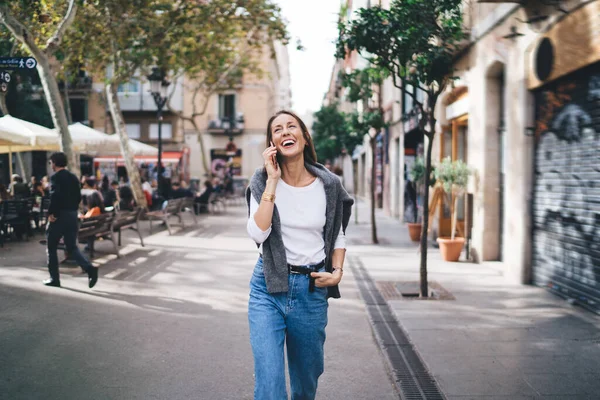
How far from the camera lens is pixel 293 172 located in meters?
3.03

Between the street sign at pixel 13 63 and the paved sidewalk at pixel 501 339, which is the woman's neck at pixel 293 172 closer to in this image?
the paved sidewalk at pixel 501 339

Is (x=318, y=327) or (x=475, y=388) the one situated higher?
(x=318, y=327)

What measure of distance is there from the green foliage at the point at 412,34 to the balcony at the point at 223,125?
39.5 m

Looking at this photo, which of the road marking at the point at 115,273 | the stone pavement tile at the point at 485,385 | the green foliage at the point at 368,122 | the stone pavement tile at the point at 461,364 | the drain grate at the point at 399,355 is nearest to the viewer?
the stone pavement tile at the point at 485,385

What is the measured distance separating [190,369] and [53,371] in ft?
3.50

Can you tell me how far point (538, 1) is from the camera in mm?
7703

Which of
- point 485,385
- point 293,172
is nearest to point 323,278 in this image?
point 293,172

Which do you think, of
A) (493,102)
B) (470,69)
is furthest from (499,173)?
(470,69)

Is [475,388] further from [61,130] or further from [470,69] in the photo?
[61,130]

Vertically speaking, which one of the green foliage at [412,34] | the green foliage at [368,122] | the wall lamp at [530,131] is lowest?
the wall lamp at [530,131]

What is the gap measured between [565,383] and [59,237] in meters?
6.44

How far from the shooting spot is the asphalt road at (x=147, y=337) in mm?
4348

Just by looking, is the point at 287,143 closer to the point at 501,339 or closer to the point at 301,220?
the point at 301,220

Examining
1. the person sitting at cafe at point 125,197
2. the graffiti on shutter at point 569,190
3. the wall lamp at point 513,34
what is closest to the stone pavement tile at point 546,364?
the graffiti on shutter at point 569,190
